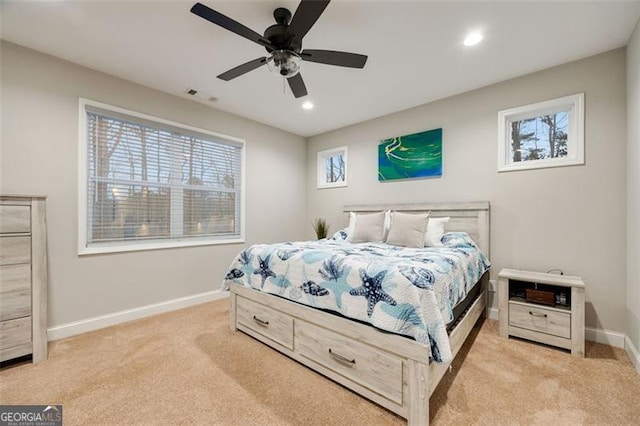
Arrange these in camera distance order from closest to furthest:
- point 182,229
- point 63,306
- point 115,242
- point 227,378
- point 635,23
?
1. point 227,378
2. point 635,23
3. point 63,306
4. point 115,242
5. point 182,229

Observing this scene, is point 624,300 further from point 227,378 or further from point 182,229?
point 182,229

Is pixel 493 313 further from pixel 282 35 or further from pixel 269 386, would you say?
pixel 282 35

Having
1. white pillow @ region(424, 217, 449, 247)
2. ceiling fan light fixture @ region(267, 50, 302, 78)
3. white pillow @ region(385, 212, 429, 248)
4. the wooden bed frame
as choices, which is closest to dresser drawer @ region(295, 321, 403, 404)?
the wooden bed frame

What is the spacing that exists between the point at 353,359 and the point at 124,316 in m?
2.63

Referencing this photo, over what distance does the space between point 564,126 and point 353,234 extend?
248 cm

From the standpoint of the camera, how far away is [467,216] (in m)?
3.14

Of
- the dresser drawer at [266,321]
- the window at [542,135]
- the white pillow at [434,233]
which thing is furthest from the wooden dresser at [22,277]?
the window at [542,135]

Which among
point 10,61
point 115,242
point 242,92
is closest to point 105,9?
point 10,61

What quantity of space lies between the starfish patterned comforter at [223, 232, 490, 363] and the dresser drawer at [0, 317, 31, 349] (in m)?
1.65

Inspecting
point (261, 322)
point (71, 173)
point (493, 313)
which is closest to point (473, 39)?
point (493, 313)

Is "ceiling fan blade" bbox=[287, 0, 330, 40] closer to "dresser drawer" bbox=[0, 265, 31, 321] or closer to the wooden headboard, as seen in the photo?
the wooden headboard

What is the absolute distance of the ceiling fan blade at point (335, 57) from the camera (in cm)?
191

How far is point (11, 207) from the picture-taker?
203 cm

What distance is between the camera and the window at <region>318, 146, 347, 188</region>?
15.2ft
